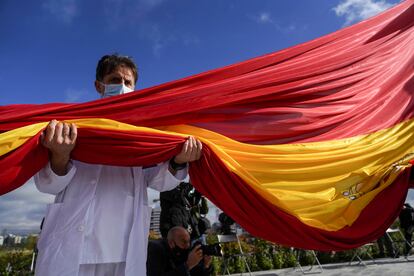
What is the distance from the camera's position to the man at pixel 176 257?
224 cm

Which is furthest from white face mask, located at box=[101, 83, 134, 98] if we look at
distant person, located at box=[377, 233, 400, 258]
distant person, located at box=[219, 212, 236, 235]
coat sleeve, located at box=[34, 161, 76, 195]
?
distant person, located at box=[377, 233, 400, 258]

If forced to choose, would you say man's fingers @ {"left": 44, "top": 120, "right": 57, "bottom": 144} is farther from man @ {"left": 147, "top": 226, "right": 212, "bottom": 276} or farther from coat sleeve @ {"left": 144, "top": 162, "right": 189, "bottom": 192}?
man @ {"left": 147, "top": 226, "right": 212, "bottom": 276}

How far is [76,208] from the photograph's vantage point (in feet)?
4.77

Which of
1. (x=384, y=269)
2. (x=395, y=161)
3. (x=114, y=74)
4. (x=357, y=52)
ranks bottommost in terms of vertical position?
(x=384, y=269)

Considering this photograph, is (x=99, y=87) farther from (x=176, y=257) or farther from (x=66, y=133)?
(x=176, y=257)

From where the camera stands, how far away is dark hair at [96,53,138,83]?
1938mm

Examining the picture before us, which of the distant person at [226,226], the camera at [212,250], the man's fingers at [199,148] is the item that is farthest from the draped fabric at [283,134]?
the distant person at [226,226]

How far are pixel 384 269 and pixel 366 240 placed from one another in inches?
226

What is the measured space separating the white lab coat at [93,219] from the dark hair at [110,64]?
0.62 meters

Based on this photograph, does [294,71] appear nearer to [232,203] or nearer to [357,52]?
[357,52]

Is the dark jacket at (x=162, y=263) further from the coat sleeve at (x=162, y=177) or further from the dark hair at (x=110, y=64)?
the dark hair at (x=110, y=64)

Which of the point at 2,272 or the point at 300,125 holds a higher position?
the point at 300,125

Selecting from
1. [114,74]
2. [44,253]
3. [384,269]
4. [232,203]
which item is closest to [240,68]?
[114,74]

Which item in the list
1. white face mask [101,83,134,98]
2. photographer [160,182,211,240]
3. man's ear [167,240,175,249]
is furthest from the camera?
photographer [160,182,211,240]
